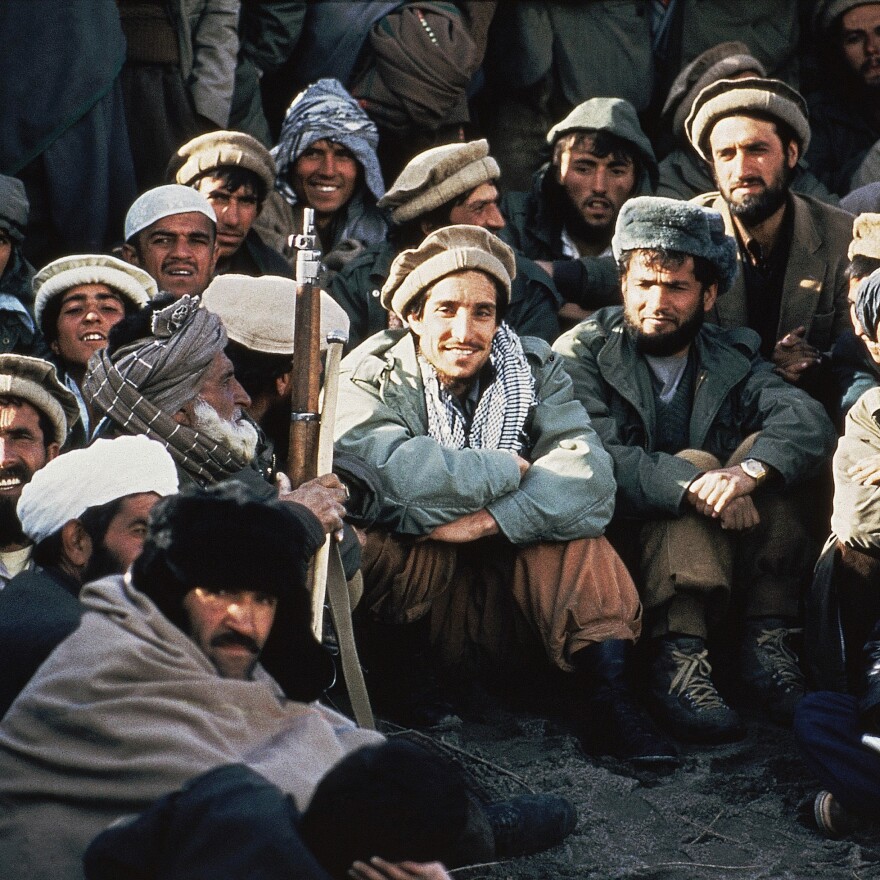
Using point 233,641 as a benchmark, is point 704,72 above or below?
above

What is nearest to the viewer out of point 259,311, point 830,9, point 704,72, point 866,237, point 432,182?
point 259,311

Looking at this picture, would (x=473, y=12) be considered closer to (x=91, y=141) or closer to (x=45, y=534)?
(x=91, y=141)

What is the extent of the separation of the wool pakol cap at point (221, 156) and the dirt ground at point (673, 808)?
2787 millimetres

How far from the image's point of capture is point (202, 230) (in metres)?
7.05

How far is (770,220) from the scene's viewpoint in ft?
24.6

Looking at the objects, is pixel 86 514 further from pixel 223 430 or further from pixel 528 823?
pixel 528 823

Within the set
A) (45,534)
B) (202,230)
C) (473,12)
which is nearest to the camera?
(45,534)

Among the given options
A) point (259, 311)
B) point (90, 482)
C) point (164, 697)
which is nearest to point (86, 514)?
point (90, 482)

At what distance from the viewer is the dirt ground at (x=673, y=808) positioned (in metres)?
4.90

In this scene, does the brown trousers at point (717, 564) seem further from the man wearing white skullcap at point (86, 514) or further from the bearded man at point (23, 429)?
the man wearing white skullcap at point (86, 514)

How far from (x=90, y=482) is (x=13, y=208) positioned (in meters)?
2.85

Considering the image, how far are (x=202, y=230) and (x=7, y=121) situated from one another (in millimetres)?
1341

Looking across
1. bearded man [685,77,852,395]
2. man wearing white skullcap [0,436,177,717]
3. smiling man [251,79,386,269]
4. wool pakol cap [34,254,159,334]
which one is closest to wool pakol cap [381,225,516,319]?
wool pakol cap [34,254,159,334]

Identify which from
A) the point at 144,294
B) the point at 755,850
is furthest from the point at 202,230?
the point at 755,850
